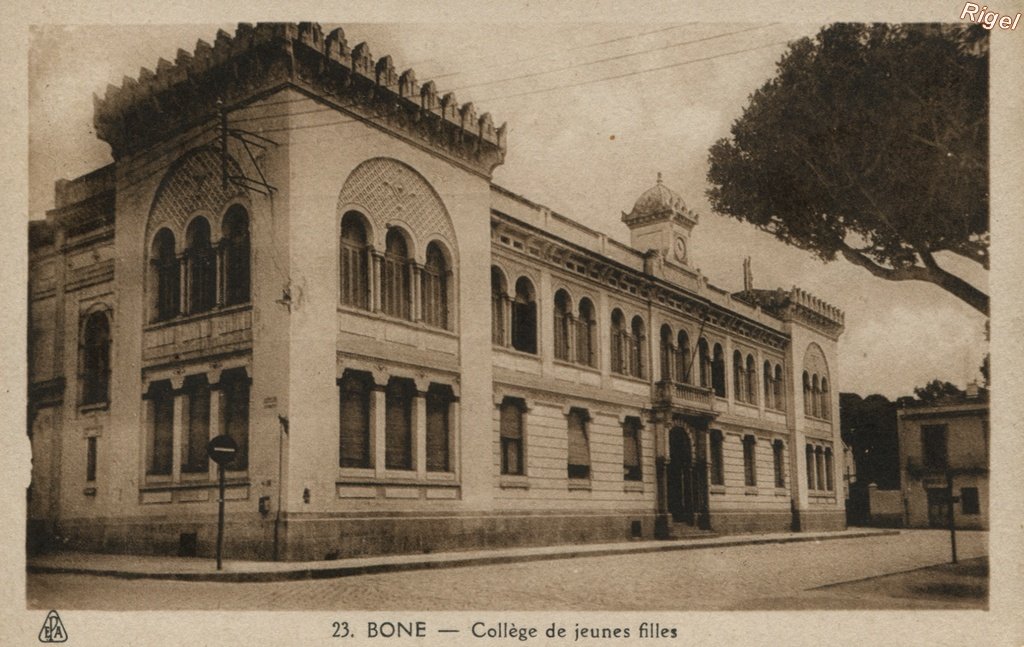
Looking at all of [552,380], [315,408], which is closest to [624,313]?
[552,380]

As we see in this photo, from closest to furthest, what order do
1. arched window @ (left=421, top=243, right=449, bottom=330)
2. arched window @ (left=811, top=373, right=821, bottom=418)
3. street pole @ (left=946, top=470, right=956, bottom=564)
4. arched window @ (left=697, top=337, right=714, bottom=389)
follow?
street pole @ (left=946, top=470, right=956, bottom=564) < arched window @ (left=421, top=243, right=449, bottom=330) < arched window @ (left=811, top=373, right=821, bottom=418) < arched window @ (left=697, top=337, right=714, bottom=389)

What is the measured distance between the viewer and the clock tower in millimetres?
12398

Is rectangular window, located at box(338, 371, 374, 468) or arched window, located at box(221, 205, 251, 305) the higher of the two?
arched window, located at box(221, 205, 251, 305)

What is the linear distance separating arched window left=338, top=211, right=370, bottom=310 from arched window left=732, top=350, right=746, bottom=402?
5.78 m

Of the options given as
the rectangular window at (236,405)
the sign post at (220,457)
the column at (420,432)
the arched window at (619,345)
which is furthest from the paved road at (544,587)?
the arched window at (619,345)

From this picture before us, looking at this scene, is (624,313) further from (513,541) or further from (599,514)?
(513,541)

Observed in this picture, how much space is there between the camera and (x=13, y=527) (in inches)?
407

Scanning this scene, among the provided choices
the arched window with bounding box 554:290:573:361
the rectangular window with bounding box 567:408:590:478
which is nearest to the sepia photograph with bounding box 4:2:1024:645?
the rectangular window with bounding box 567:408:590:478

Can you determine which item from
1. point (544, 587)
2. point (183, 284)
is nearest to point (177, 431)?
point (183, 284)

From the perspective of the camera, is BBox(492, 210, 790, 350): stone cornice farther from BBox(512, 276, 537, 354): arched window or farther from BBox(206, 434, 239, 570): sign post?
BBox(206, 434, 239, 570): sign post

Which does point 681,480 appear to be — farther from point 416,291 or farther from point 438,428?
point 416,291

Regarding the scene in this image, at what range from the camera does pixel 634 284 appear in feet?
52.9

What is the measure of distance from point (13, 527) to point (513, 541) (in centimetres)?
570
